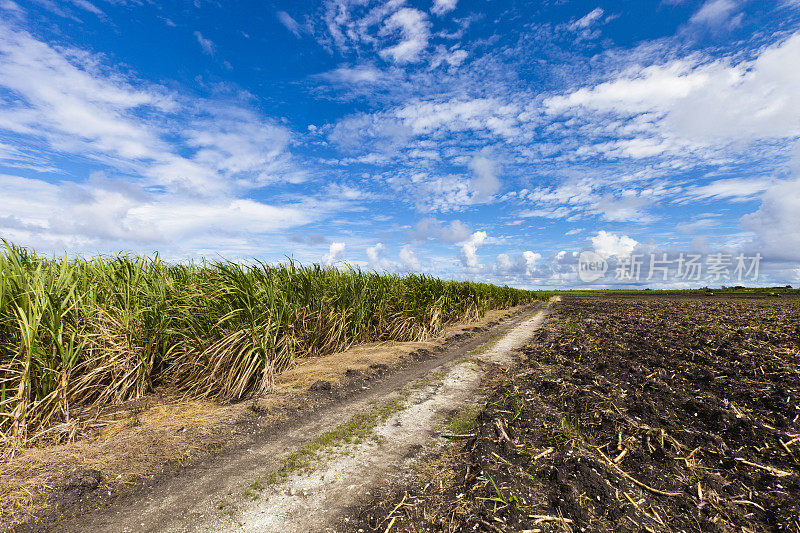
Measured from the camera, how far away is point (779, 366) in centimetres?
546

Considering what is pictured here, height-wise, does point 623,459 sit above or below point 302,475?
above

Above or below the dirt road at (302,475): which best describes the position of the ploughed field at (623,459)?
above

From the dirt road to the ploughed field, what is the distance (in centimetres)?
41

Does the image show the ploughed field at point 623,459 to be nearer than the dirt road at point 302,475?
Yes

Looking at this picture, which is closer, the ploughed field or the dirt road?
the ploughed field

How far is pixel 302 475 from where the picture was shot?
130 inches

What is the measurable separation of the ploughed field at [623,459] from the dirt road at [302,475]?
1.36ft

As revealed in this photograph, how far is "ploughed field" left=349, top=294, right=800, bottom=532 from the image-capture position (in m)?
2.47

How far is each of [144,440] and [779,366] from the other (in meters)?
9.45

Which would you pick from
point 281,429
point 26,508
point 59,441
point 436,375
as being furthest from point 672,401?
point 59,441

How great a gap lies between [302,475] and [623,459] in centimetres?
320

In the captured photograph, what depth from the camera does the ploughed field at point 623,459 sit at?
247cm

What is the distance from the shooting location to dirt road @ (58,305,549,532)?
270 cm

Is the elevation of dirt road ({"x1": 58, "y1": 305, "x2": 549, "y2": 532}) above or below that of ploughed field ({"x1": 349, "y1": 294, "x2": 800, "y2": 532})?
below
